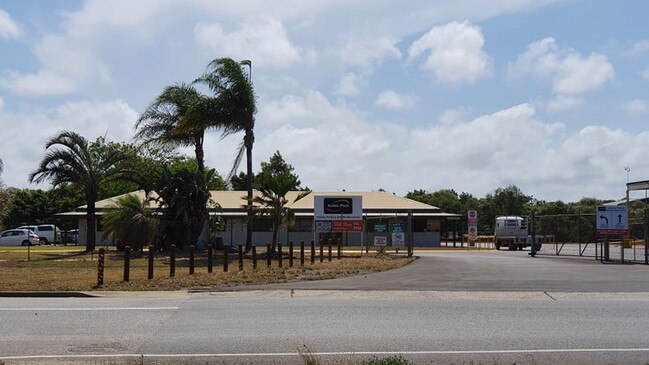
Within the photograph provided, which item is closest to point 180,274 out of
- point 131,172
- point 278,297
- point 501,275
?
point 278,297

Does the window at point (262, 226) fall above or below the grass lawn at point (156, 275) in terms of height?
above

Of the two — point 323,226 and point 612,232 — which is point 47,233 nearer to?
point 323,226

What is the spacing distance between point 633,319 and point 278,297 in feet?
23.3

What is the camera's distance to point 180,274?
2141 centimetres

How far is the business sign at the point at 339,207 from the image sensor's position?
1227 inches

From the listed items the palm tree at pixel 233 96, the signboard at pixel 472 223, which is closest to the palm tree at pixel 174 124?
the palm tree at pixel 233 96

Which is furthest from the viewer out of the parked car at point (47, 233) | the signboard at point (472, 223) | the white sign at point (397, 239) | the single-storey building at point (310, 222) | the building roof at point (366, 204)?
the parked car at point (47, 233)

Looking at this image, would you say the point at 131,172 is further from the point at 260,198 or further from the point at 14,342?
the point at 14,342

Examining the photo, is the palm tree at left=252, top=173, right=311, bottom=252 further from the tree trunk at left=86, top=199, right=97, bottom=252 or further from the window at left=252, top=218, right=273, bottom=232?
the window at left=252, top=218, right=273, bottom=232

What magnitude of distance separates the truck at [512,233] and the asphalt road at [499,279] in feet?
72.0

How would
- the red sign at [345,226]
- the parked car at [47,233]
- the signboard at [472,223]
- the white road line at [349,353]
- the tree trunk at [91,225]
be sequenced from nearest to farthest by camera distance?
1. the white road line at [349,353]
2. the red sign at [345,226]
3. the tree trunk at [91,225]
4. the signboard at [472,223]
5. the parked car at [47,233]

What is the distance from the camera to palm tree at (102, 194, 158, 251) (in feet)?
112

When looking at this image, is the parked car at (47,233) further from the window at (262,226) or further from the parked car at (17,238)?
the window at (262,226)

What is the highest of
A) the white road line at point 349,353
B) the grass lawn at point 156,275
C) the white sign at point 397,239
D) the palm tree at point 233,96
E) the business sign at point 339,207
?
the palm tree at point 233,96
